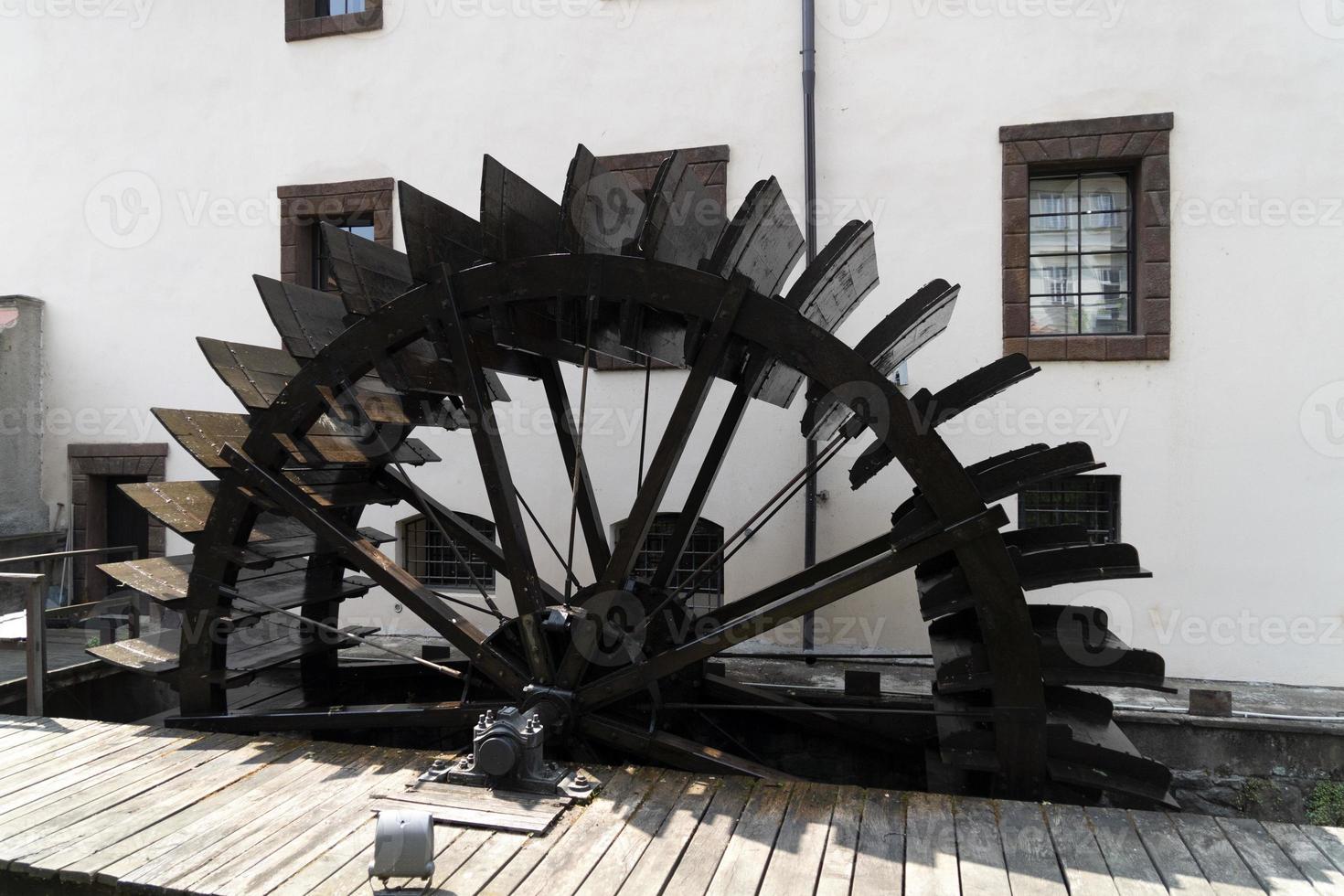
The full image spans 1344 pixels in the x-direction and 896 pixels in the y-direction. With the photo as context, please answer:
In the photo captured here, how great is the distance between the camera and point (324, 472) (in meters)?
4.39

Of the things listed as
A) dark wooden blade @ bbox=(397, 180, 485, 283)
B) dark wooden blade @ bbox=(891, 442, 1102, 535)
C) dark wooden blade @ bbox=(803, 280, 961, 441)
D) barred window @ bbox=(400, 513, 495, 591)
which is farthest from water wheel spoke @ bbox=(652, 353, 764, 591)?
barred window @ bbox=(400, 513, 495, 591)

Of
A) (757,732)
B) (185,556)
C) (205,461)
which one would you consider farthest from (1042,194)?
(185,556)

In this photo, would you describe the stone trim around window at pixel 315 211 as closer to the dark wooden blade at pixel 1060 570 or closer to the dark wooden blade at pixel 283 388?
A: the dark wooden blade at pixel 283 388

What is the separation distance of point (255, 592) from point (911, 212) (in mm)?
4407

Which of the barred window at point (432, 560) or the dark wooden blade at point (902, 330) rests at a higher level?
the dark wooden blade at point (902, 330)

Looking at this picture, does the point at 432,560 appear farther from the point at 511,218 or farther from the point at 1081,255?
the point at 1081,255

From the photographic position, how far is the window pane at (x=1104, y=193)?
5.49m

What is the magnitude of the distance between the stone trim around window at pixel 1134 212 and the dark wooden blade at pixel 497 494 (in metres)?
3.42

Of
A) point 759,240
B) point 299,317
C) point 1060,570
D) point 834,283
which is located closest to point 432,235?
point 299,317

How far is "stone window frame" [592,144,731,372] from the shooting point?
5734 mm

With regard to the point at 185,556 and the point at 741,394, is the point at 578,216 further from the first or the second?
the point at 185,556

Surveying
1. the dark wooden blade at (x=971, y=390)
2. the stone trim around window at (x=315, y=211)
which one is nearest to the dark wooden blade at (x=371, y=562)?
the dark wooden blade at (x=971, y=390)

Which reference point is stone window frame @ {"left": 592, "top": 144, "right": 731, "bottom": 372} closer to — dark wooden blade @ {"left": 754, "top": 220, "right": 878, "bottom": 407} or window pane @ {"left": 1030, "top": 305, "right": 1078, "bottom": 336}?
dark wooden blade @ {"left": 754, "top": 220, "right": 878, "bottom": 407}

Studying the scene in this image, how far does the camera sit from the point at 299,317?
13.2 ft
